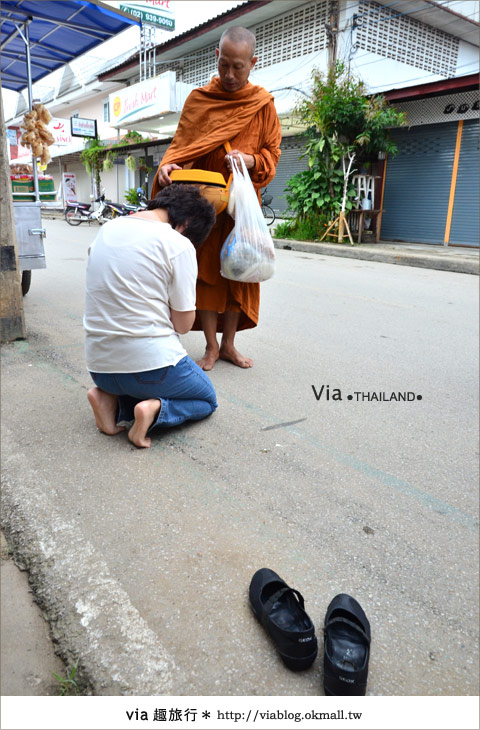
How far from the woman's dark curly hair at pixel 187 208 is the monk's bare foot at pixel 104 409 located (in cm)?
79

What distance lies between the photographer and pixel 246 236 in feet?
9.29

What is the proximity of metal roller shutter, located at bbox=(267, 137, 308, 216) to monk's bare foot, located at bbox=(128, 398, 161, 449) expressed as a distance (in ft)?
36.9

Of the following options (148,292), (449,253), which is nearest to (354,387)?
(148,292)

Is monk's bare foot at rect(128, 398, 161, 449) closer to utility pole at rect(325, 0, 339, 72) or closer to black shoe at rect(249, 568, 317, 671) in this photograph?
black shoe at rect(249, 568, 317, 671)

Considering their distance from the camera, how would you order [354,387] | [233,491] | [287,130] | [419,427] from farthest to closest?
1. [287,130]
2. [354,387]
3. [419,427]
4. [233,491]

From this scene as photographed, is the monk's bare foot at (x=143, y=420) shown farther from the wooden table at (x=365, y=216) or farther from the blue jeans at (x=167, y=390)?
the wooden table at (x=365, y=216)

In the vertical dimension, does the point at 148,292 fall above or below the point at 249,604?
above

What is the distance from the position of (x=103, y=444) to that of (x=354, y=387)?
5.15ft

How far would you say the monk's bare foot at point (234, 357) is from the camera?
3.56 metres

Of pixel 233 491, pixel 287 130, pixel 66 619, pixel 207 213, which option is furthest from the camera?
pixel 287 130

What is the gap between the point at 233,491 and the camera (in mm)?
2123

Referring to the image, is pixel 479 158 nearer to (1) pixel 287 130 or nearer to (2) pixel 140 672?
(1) pixel 287 130

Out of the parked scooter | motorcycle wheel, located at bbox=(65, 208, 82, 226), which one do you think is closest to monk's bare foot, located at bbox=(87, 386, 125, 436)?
the parked scooter

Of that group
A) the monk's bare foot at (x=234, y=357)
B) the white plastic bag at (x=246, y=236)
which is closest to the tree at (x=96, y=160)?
the monk's bare foot at (x=234, y=357)
